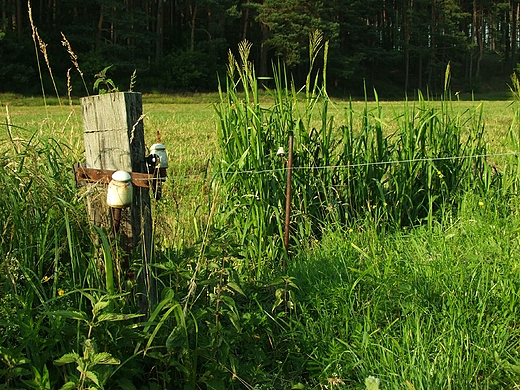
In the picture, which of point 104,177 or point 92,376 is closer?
point 92,376

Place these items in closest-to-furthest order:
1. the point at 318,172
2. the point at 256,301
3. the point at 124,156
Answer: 1. the point at 124,156
2. the point at 256,301
3. the point at 318,172

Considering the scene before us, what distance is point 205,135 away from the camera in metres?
11.5

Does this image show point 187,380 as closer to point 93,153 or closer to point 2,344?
point 2,344

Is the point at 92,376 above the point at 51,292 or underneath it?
underneath

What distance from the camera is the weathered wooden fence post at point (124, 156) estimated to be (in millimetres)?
2262

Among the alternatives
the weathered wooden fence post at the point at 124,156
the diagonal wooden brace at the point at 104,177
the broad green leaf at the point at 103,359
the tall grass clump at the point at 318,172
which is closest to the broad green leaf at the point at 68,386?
A: the broad green leaf at the point at 103,359

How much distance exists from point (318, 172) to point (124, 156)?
1928mm

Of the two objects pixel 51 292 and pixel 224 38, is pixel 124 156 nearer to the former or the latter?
pixel 51 292

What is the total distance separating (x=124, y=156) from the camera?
2285mm

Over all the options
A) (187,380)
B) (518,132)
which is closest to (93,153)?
(187,380)

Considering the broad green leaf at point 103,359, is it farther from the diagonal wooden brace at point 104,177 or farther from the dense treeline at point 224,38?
the dense treeline at point 224,38

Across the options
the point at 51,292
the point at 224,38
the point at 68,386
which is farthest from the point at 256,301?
the point at 224,38

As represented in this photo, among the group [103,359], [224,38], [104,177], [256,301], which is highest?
[224,38]

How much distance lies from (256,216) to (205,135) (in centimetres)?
812
